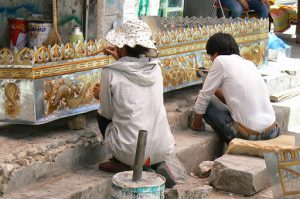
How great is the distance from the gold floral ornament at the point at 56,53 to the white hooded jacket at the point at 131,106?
399mm

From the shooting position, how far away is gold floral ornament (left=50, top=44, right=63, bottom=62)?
16.4 feet

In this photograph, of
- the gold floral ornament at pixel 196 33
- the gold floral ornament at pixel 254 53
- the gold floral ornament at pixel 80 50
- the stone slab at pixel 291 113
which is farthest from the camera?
the gold floral ornament at pixel 254 53

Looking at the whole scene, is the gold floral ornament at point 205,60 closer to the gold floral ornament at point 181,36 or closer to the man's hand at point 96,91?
the gold floral ornament at point 181,36

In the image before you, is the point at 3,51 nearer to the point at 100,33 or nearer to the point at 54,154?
the point at 54,154

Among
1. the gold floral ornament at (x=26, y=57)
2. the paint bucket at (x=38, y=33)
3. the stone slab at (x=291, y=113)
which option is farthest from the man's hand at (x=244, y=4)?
the gold floral ornament at (x=26, y=57)

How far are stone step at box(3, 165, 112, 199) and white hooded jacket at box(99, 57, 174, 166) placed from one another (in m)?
0.24

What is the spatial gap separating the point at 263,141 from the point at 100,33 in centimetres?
186

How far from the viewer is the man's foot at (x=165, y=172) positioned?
5.05 meters

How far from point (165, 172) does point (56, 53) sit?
121 cm

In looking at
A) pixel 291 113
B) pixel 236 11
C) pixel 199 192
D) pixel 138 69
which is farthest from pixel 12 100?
pixel 236 11

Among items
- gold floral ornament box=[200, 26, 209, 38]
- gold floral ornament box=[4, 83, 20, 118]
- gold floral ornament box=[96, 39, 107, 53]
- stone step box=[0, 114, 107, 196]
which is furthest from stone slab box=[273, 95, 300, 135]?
gold floral ornament box=[4, 83, 20, 118]

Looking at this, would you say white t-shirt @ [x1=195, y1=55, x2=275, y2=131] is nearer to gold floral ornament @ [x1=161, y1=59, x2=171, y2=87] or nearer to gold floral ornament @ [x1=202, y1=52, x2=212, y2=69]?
gold floral ornament @ [x1=161, y1=59, x2=171, y2=87]

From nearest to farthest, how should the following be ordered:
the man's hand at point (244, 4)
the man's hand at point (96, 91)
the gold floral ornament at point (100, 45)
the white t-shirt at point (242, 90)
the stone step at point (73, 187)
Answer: the stone step at point (73, 187) → the man's hand at point (96, 91) → the gold floral ornament at point (100, 45) → the white t-shirt at point (242, 90) → the man's hand at point (244, 4)

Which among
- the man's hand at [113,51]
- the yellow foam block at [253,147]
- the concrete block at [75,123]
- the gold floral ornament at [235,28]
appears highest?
the man's hand at [113,51]
